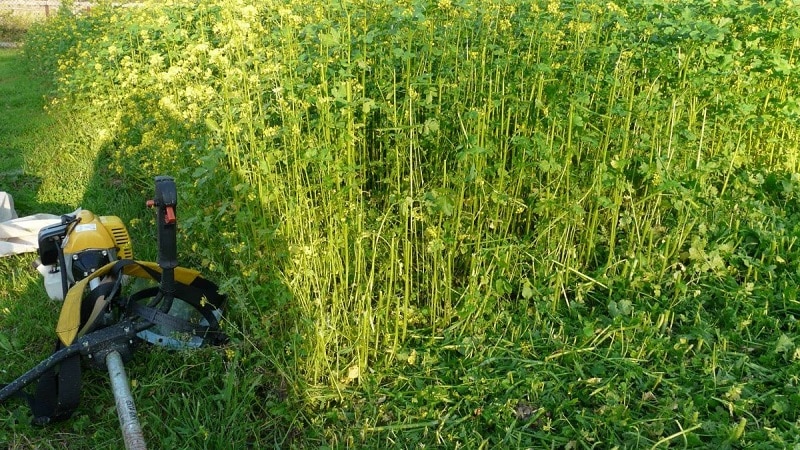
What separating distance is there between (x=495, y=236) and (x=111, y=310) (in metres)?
1.79

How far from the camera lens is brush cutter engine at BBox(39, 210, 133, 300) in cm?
340

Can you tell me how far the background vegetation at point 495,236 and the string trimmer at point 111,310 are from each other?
0.15 meters

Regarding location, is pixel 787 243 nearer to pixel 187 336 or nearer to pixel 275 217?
pixel 275 217

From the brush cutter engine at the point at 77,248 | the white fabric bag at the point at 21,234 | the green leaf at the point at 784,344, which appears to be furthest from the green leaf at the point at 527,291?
the white fabric bag at the point at 21,234

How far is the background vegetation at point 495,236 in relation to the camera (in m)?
2.70

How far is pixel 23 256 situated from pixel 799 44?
4505 millimetres

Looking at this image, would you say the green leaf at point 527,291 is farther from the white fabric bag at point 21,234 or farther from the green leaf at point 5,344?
the white fabric bag at point 21,234

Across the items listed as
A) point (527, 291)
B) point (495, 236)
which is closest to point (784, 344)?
point (527, 291)

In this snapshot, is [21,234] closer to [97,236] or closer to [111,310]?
[97,236]

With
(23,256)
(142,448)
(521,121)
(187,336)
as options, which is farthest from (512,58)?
(23,256)

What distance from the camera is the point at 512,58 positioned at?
3.15m

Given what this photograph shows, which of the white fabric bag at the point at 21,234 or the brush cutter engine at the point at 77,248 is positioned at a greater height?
the brush cutter engine at the point at 77,248

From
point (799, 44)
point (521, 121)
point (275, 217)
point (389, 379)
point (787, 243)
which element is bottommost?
point (389, 379)

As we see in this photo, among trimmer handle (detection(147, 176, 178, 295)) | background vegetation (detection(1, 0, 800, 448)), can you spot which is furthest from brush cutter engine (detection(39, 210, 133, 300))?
trimmer handle (detection(147, 176, 178, 295))
